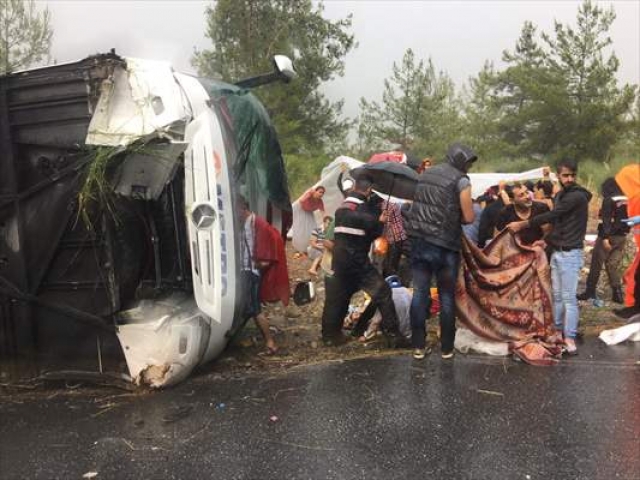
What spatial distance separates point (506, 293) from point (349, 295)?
1.33m

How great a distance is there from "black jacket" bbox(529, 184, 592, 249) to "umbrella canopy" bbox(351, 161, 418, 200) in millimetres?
1854

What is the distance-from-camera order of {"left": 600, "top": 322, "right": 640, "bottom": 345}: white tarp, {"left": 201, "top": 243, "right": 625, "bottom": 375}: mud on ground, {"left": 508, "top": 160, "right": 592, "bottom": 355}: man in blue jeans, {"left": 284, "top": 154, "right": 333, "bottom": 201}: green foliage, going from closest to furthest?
{"left": 201, "top": 243, "right": 625, "bottom": 375}: mud on ground < {"left": 508, "top": 160, "right": 592, "bottom": 355}: man in blue jeans < {"left": 600, "top": 322, "right": 640, "bottom": 345}: white tarp < {"left": 284, "top": 154, "right": 333, "bottom": 201}: green foliage

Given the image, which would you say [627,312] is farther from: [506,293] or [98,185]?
[98,185]

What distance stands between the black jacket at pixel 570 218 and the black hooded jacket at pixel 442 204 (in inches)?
34.5

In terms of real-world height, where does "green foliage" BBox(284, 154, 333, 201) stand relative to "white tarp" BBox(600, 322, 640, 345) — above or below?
above

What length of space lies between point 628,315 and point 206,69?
23.1 m

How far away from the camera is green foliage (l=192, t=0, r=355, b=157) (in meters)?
24.0

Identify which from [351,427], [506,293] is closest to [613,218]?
[506,293]

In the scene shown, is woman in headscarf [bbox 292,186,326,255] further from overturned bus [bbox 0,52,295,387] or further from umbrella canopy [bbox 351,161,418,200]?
overturned bus [bbox 0,52,295,387]

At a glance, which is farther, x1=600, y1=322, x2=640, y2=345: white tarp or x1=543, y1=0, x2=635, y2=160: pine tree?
x1=543, y1=0, x2=635, y2=160: pine tree

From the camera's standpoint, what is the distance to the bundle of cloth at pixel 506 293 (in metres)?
4.72

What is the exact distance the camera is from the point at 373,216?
494 centimetres

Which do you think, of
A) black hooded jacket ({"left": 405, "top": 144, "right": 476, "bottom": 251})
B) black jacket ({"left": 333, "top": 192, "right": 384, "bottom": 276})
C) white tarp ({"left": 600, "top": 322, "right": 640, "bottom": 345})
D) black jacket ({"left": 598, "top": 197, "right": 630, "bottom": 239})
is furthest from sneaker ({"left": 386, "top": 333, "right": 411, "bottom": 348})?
black jacket ({"left": 598, "top": 197, "right": 630, "bottom": 239})

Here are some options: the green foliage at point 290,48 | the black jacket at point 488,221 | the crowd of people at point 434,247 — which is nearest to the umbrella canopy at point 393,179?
the crowd of people at point 434,247
